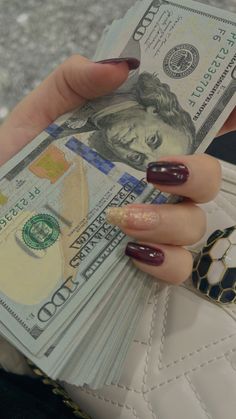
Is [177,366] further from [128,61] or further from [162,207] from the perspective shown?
[128,61]

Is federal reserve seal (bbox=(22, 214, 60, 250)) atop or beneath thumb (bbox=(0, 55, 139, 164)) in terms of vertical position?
beneath

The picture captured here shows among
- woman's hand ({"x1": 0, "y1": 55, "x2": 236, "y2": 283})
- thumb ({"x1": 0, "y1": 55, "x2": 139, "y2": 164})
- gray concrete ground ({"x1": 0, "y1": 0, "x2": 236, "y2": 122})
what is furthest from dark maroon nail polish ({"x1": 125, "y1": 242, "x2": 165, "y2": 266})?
gray concrete ground ({"x1": 0, "y1": 0, "x2": 236, "y2": 122})

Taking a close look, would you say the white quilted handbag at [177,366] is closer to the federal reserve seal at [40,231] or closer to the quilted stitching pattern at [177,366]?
the quilted stitching pattern at [177,366]

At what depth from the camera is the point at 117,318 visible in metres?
0.49

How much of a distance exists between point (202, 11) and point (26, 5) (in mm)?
704

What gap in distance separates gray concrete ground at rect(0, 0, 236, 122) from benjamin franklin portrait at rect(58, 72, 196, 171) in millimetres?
561

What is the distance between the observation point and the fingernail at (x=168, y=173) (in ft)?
1.53

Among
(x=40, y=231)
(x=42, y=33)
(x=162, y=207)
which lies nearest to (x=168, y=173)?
(x=162, y=207)

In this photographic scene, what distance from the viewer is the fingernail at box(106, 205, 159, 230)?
47 centimetres

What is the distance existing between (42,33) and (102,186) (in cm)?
73

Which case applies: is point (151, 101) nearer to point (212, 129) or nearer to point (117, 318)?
point (212, 129)

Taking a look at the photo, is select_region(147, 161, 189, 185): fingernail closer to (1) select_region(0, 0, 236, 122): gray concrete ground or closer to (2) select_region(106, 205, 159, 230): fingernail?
(2) select_region(106, 205, 159, 230): fingernail

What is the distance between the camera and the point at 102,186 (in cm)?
53

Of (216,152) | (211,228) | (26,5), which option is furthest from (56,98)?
Answer: (26,5)
